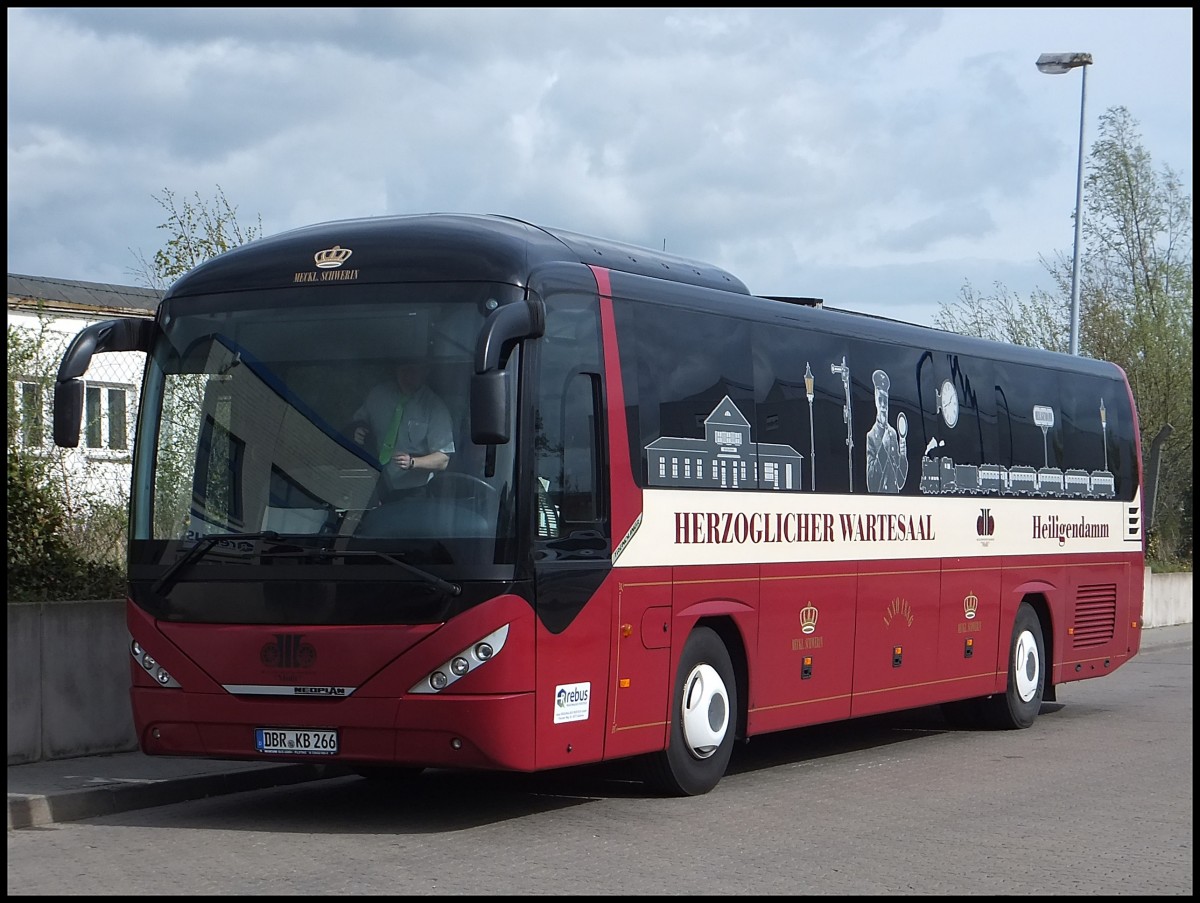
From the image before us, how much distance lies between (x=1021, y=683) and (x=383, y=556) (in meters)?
8.73

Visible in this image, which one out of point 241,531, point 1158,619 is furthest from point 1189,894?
point 1158,619

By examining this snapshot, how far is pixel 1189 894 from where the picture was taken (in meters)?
8.45


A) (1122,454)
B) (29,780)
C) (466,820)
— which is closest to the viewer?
(466,820)

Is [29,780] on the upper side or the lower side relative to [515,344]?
lower

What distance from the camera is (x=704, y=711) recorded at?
39.5 ft

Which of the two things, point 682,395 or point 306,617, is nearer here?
point 306,617

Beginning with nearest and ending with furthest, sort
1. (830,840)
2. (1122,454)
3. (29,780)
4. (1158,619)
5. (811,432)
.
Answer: (830,840), (29,780), (811,432), (1122,454), (1158,619)

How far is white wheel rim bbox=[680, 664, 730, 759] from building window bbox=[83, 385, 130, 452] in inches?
224

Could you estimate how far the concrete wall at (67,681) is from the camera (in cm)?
1239

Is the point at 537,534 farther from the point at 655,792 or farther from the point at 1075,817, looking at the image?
the point at 1075,817

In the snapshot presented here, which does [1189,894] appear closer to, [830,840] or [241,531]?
[830,840]

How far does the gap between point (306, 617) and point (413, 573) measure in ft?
2.33

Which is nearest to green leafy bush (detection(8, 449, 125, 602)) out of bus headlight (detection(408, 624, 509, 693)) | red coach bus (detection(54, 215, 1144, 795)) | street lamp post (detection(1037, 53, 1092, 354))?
red coach bus (detection(54, 215, 1144, 795))

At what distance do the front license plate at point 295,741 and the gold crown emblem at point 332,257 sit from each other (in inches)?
106
